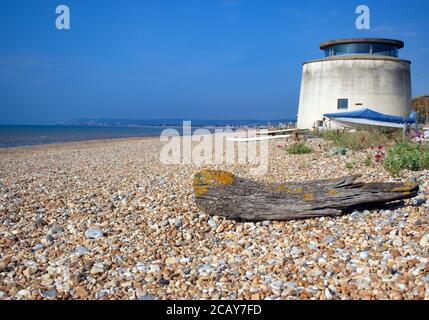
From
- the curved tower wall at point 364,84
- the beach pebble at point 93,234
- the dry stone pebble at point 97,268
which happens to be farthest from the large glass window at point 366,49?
the dry stone pebble at point 97,268

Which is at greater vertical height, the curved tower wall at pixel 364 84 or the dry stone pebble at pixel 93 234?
the curved tower wall at pixel 364 84

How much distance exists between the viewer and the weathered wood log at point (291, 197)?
5.36 meters

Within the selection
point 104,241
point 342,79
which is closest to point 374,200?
point 104,241

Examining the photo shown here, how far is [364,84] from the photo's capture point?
22.3 meters

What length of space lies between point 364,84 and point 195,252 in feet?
65.9

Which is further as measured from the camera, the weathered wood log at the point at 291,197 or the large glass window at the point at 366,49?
the large glass window at the point at 366,49

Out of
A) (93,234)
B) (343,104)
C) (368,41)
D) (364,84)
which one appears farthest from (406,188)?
(368,41)

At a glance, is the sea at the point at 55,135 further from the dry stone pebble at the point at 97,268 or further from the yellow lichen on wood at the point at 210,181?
the dry stone pebble at the point at 97,268

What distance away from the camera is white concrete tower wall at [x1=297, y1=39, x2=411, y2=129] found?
22297mm

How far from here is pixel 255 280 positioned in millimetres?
3924

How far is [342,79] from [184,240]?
19751 mm

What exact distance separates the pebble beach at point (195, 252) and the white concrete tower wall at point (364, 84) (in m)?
16.4

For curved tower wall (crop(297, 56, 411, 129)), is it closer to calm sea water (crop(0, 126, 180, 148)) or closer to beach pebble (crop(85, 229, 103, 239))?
beach pebble (crop(85, 229, 103, 239))

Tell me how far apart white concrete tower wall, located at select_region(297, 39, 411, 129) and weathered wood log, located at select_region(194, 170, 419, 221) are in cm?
1744
